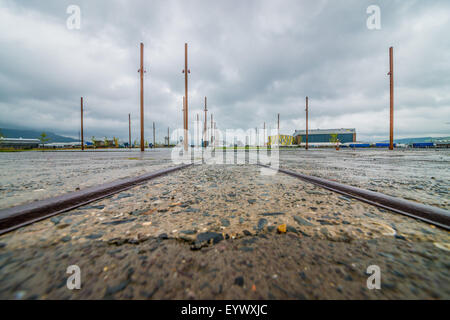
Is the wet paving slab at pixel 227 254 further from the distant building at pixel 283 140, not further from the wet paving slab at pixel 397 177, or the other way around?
the distant building at pixel 283 140

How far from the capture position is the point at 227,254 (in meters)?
0.71

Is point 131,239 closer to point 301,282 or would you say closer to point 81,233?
point 81,233

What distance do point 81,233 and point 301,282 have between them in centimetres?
101

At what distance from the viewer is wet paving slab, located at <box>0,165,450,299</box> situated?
526mm

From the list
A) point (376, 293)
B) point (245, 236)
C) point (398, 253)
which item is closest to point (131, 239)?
point (245, 236)

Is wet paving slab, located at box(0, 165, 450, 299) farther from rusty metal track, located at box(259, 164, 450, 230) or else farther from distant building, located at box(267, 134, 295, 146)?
distant building, located at box(267, 134, 295, 146)

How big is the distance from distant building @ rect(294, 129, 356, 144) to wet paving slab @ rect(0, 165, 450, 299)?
2877 inches

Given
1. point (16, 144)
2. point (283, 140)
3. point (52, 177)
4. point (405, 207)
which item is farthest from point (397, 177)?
point (16, 144)

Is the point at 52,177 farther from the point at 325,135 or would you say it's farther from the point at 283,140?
the point at 325,135

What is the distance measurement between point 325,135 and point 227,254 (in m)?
81.7

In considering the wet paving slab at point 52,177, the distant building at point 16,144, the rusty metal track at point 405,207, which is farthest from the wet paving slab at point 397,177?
the distant building at point 16,144

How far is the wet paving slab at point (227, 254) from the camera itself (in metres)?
0.53

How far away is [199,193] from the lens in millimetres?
1683

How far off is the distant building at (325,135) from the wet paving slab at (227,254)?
2877 inches
